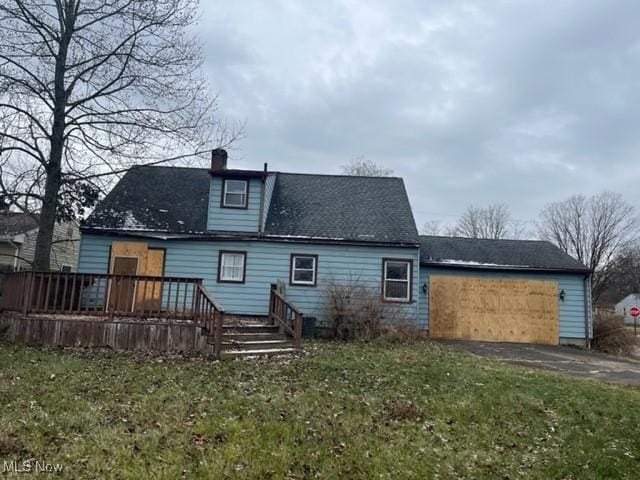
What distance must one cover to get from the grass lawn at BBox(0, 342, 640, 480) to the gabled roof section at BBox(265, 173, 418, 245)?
23.7 feet

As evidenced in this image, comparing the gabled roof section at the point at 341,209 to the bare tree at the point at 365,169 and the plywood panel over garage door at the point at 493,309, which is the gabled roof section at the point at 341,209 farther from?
the bare tree at the point at 365,169

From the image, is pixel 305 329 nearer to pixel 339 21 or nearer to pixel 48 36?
pixel 339 21

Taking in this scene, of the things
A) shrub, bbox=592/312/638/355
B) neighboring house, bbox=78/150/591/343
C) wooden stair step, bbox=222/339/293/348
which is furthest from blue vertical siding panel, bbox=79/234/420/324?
shrub, bbox=592/312/638/355

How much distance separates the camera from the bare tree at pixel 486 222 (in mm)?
45188

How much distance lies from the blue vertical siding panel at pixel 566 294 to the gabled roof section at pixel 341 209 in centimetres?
220

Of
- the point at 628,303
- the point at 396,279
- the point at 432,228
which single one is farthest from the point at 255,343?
the point at 628,303

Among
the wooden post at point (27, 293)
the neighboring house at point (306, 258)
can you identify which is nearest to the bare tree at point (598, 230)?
the neighboring house at point (306, 258)

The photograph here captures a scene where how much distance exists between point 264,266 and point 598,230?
3264 centimetres

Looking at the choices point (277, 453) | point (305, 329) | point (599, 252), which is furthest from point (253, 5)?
point (599, 252)

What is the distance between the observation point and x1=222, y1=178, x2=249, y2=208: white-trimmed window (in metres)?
14.9

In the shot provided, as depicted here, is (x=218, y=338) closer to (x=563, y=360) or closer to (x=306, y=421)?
(x=306, y=421)

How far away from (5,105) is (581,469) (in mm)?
13280

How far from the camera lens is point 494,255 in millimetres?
16453

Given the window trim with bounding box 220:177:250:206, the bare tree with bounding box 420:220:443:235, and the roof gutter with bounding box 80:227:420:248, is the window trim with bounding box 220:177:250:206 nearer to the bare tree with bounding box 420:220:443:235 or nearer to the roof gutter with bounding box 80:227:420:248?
the roof gutter with bounding box 80:227:420:248
